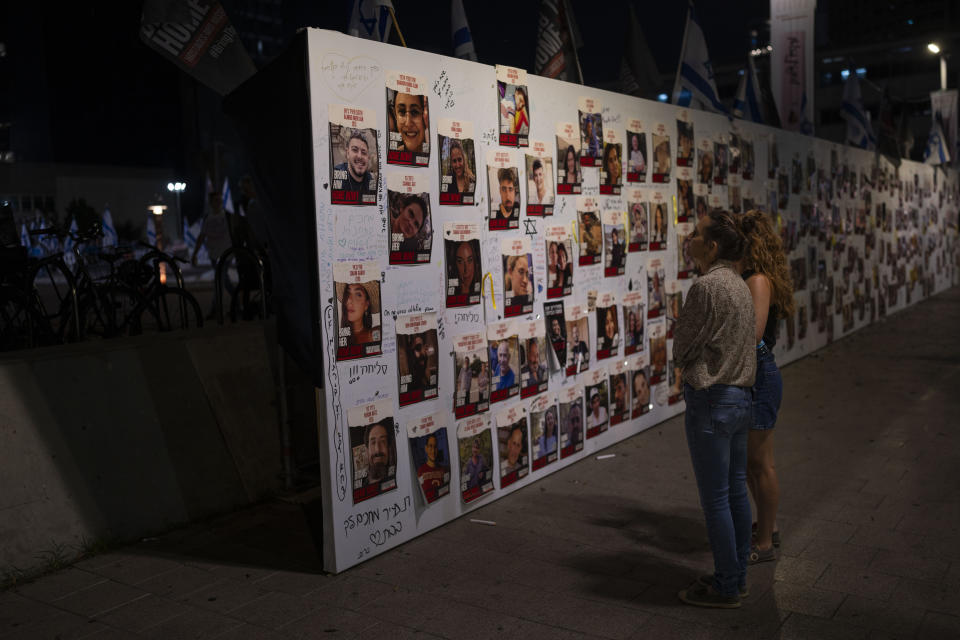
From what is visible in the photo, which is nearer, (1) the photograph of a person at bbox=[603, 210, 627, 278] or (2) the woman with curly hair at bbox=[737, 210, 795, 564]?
(2) the woman with curly hair at bbox=[737, 210, 795, 564]

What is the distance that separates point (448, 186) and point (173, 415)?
2352 millimetres

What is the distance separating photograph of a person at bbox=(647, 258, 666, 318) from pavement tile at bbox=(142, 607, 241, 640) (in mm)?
5117

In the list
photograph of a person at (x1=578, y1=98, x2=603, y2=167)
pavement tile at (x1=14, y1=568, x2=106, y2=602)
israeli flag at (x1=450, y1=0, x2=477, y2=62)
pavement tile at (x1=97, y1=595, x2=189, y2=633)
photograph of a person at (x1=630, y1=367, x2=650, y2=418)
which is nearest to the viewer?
pavement tile at (x1=97, y1=595, x2=189, y2=633)

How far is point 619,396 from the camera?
7.58m

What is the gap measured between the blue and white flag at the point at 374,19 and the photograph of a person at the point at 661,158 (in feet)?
10.2

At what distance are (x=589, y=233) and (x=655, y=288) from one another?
4.59 ft

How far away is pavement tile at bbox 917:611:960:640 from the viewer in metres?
3.75

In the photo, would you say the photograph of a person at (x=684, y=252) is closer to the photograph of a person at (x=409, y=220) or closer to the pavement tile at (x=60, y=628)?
the photograph of a person at (x=409, y=220)

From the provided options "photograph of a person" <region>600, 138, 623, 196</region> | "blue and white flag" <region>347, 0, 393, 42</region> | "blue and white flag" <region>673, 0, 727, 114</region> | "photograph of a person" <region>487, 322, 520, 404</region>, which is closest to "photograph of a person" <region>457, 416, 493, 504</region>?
"photograph of a person" <region>487, 322, 520, 404</region>

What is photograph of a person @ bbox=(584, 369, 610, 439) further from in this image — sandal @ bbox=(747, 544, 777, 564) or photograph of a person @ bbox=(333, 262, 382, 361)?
photograph of a person @ bbox=(333, 262, 382, 361)

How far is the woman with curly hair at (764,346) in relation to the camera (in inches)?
169

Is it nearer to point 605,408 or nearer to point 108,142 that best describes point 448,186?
point 605,408

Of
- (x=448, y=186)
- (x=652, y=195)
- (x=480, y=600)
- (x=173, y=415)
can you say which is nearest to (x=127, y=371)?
(x=173, y=415)

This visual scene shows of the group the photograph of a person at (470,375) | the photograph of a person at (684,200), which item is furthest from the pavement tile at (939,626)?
the photograph of a person at (684,200)
